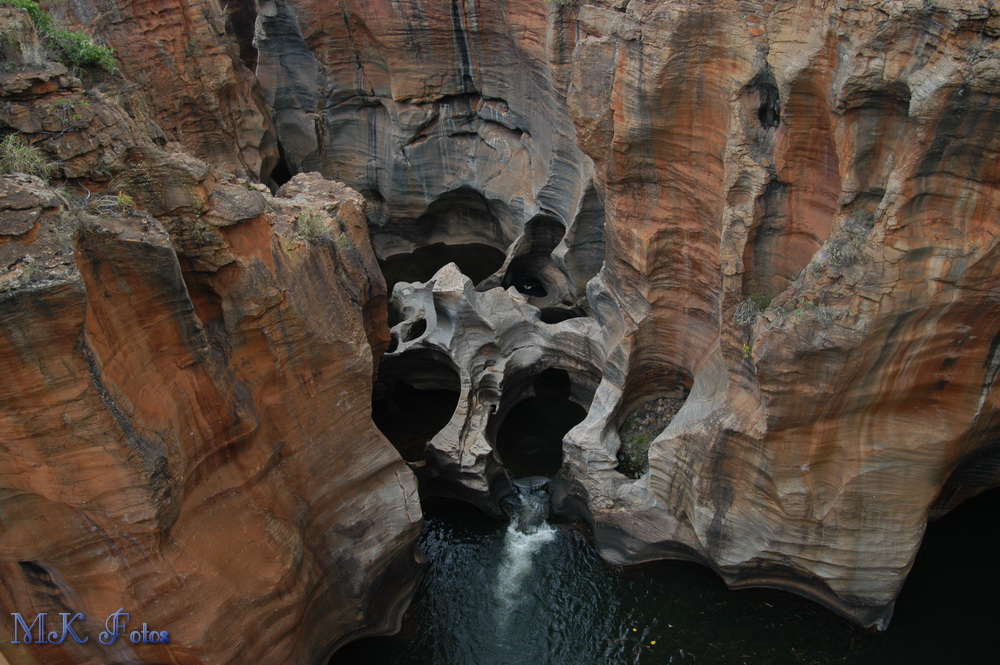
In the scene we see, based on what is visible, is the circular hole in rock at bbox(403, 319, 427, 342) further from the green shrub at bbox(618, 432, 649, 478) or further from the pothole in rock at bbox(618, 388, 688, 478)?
the green shrub at bbox(618, 432, 649, 478)

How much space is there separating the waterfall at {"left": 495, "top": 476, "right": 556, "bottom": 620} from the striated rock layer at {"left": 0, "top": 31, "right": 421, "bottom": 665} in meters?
2.09

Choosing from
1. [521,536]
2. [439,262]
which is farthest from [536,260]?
[521,536]

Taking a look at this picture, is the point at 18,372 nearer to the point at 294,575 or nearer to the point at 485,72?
the point at 294,575

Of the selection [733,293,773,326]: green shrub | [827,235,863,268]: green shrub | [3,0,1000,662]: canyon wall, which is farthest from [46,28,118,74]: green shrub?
[827,235,863,268]: green shrub

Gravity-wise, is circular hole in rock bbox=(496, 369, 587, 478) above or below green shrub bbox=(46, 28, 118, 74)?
below

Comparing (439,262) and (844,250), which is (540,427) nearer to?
(439,262)

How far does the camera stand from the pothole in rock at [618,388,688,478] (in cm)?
1463

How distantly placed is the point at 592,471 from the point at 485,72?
510 inches

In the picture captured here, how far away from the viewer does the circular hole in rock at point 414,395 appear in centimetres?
1752

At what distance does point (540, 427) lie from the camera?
17.5 metres

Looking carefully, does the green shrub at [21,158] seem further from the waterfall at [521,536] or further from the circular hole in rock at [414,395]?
the circular hole in rock at [414,395]

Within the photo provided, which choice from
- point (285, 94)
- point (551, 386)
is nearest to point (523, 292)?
point (551, 386)

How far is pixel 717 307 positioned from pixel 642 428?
313 centimetres

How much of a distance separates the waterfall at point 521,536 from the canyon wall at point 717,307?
500mm
